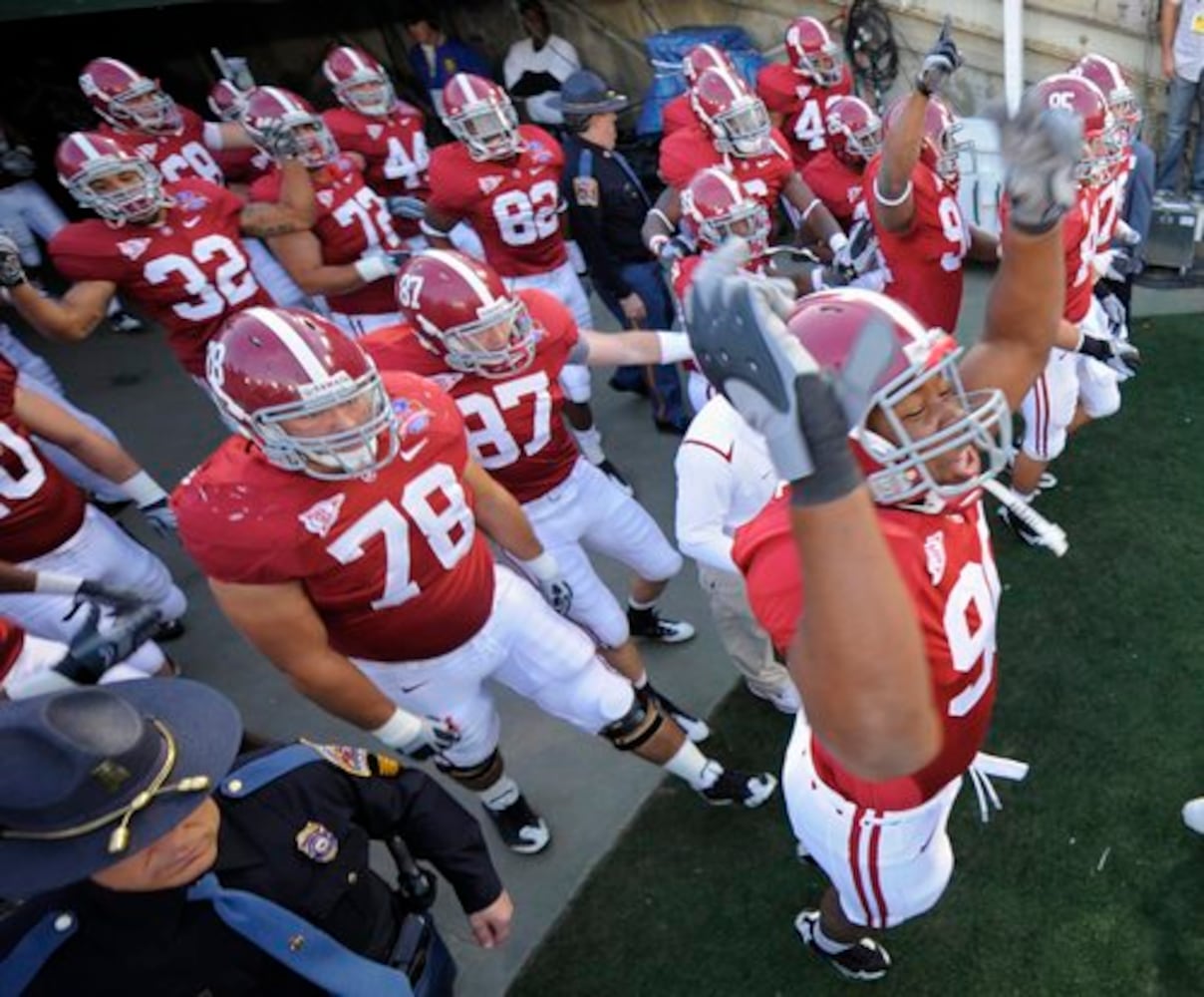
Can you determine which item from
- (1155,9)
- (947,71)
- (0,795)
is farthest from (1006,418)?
(1155,9)

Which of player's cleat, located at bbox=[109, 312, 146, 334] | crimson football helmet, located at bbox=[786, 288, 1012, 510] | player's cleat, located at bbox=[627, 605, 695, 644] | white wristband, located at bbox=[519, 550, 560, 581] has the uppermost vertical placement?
crimson football helmet, located at bbox=[786, 288, 1012, 510]

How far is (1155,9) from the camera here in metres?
7.24

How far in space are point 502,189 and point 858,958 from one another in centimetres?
413

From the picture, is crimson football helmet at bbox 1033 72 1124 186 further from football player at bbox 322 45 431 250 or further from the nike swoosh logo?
football player at bbox 322 45 431 250

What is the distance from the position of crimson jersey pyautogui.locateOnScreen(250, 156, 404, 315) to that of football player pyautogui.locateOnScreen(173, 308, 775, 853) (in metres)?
2.85

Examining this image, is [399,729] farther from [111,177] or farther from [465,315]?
[111,177]

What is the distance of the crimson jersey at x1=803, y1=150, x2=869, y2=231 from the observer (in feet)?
18.9

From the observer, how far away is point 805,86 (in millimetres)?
6641

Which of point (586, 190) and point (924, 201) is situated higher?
point (924, 201)

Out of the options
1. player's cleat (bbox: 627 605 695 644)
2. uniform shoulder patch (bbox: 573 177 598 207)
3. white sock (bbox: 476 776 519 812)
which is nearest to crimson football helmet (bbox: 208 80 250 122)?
uniform shoulder patch (bbox: 573 177 598 207)

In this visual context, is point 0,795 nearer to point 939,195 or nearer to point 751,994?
point 751,994

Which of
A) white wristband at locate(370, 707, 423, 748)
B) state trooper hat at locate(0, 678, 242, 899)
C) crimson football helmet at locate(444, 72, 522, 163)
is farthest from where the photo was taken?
crimson football helmet at locate(444, 72, 522, 163)

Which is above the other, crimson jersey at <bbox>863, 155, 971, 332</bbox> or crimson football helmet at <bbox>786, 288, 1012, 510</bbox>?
crimson football helmet at <bbox>786, 288, 1012, 510</bbox>

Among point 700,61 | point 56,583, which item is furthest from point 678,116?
point 56,583
